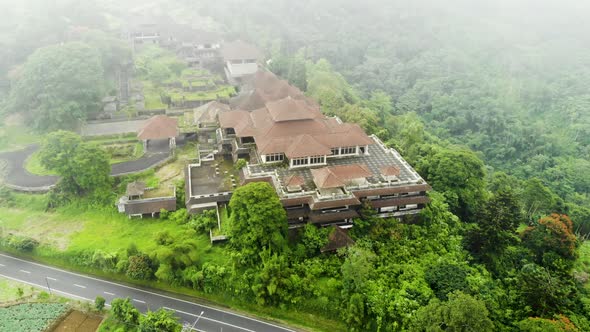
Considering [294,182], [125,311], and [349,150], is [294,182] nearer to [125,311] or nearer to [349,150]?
[349,150]

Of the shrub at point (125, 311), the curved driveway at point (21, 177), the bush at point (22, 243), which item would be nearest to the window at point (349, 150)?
the shrub at point (125, 311)

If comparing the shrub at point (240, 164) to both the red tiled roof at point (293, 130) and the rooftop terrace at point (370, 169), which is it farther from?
the red tiled roof at point (293, 130)

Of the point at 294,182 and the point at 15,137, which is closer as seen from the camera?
the point at 294,182

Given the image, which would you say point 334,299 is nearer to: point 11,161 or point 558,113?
point 11,161

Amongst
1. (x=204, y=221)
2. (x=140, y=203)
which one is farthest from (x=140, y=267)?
(x=140, y=203)

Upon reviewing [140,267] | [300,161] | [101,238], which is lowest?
[101,238]

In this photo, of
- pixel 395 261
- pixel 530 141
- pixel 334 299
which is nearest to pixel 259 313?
pixel 334 299

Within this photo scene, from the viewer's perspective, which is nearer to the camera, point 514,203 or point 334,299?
point 334,299
